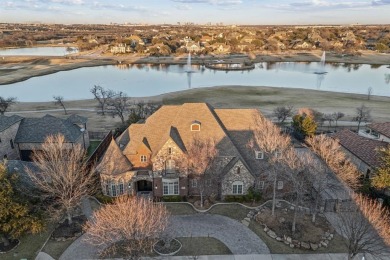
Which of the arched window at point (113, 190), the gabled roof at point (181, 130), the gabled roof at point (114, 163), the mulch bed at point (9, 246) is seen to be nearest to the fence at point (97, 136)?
the gabled roof at point (181, 130)

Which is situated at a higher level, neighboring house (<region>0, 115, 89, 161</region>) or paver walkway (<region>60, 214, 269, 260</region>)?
neighboring house (<region>0, 115, 89, 161</region>)

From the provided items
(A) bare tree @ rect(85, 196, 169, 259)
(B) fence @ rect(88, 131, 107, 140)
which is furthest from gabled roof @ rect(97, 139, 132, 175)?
(B) fence @ rect(88, 131, 107, 140)

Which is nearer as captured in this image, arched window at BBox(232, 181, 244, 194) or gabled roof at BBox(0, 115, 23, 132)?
arched window at BBox(232, 181, 244, 194)

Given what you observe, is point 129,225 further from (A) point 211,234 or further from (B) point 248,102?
(B) point 248,102

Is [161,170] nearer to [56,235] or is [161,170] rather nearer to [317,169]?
[56,235]

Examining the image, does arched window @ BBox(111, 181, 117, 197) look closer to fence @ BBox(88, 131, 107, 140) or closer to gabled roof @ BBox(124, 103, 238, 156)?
gabled roof @ BBox(124, 103, 238, 156)

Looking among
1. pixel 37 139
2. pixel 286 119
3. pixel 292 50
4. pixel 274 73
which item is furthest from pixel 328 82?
pixel 37 139

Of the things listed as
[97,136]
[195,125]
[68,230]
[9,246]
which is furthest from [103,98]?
[9,246]

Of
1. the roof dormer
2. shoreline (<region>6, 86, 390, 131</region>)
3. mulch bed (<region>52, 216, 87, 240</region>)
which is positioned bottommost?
mulch bed (<region>52, 216, 87, 240</region>)

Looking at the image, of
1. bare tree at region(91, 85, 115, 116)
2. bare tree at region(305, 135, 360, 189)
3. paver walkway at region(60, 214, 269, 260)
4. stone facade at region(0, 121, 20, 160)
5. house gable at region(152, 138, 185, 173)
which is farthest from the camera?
bare tree at region(91, 85, 115, 116)
